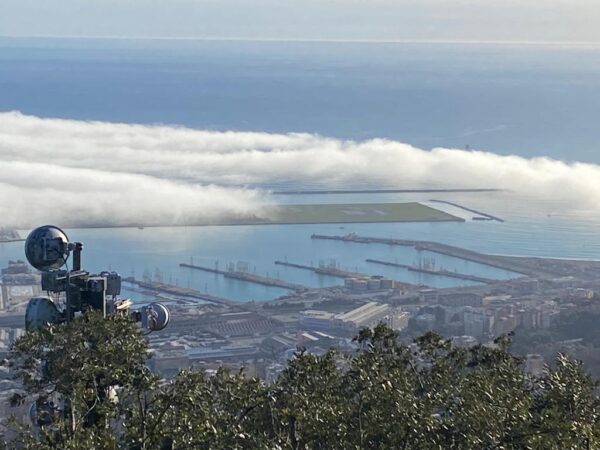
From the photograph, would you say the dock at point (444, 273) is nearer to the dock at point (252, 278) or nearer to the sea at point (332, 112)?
the sea at point (332, 112)

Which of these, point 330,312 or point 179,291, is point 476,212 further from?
point 330,312

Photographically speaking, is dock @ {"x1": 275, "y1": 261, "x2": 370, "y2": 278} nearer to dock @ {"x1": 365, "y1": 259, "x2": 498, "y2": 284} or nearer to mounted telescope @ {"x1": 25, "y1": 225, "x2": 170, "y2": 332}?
dock @ {"x1": 365, "y1": 259, "x2": 498, "y2": 284}

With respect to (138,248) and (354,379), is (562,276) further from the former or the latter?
(354,379)

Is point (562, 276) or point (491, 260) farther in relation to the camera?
point (491, 260)

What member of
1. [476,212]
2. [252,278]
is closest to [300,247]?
[252,278]

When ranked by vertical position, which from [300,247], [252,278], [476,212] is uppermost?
[476,212]

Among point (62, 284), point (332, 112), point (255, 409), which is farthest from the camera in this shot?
point (332, 112)

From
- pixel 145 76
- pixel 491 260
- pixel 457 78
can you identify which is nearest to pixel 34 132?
pixel 491 260
